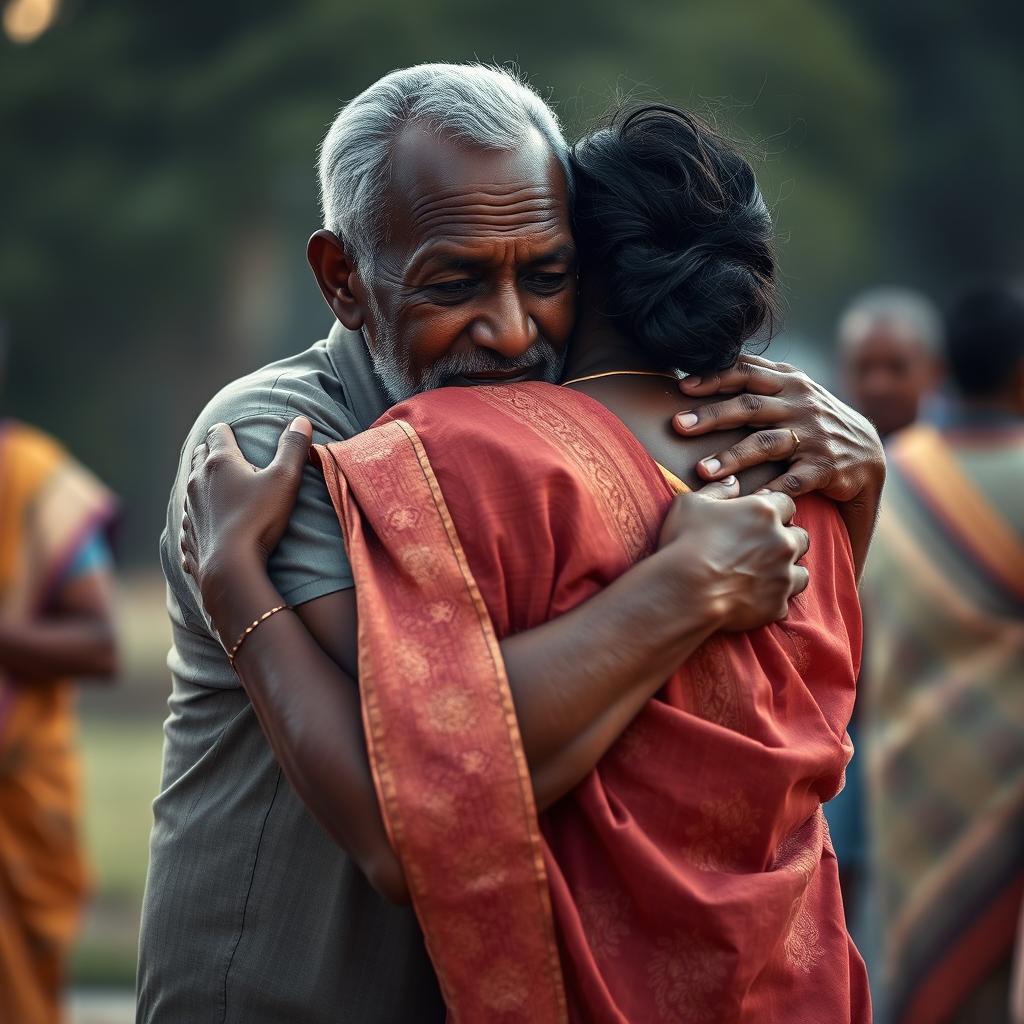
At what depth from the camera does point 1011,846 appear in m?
5.39

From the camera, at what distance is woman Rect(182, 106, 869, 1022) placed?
2154 millimetres

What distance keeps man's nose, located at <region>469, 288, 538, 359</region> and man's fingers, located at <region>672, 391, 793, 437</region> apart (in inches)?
11.5

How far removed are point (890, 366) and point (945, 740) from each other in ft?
6.38

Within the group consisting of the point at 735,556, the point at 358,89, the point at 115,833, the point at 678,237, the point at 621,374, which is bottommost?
the point at 115,833

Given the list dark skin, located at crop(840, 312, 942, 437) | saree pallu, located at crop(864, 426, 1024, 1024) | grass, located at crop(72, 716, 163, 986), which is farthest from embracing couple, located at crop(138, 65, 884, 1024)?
grass, located at crop(72, 716, 163, 986)

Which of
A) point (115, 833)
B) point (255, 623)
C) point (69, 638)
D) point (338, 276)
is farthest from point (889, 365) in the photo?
point (115, 833)

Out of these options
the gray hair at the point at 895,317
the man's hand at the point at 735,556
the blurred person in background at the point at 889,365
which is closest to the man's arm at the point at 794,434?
the man's hand at the point at 735,556

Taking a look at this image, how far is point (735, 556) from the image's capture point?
2293 mm

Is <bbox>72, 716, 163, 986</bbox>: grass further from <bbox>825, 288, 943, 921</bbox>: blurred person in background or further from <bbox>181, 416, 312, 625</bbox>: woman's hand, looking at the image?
<bbox>181, 416, 312, 625</bbox>: woman's hand

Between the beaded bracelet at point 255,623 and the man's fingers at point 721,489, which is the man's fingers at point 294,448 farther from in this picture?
the man's fingers at point 721,489

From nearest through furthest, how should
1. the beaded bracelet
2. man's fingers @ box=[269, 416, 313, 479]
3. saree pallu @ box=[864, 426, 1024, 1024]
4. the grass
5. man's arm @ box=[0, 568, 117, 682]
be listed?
the beaded bracelet, man's fingers @ box=[269, 416, 313, 479], saree pallu @ box=[864, 426, 1024, 1024], man's arm @ box=[0, 568, 117, 682], the grass

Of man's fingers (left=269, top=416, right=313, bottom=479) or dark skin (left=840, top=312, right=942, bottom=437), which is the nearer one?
man's fingers (left=269, top=416, right=313, bottom=479)

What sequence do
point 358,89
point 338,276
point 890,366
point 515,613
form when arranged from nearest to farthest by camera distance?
point 515,613 < point 338,276 < point 890,366 < point 358,89

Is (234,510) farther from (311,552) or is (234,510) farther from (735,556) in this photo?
(735,556)
